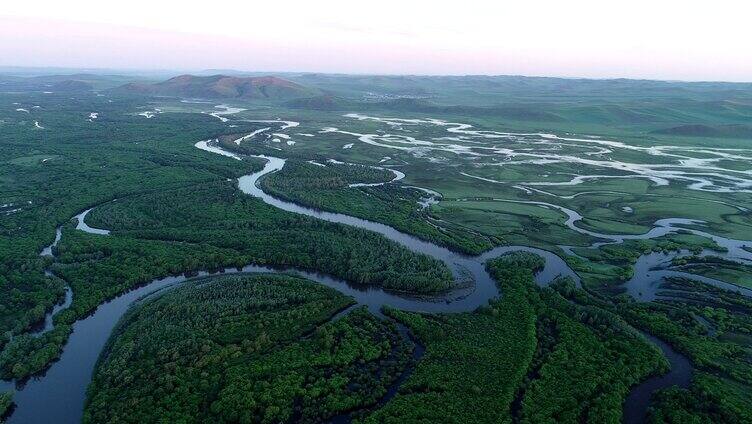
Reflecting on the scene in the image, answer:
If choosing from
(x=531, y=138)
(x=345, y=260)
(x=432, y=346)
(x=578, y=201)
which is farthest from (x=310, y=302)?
(x=531, y=138)

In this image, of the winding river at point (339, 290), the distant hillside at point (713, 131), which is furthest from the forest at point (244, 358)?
the distant hillside at point (713, 131)

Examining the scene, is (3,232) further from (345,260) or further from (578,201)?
(578,201)

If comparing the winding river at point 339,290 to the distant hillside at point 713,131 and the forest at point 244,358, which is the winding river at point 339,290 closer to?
the forest at point 244,358

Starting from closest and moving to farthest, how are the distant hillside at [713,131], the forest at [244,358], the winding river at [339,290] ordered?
the forest at [244,358]
the winding river at [339,290]
the distant hillside at [713,131]

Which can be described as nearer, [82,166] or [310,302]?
[310,302]

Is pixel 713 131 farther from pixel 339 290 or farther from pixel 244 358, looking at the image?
pixel 244 358

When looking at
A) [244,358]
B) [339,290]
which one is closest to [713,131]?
[339,290]

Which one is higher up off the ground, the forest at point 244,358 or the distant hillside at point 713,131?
the distant hillside at point 713,131
